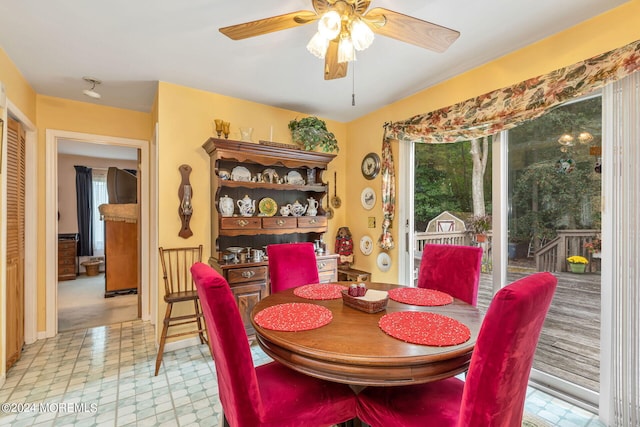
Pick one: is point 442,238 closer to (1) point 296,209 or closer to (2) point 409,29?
(1) point 296,209

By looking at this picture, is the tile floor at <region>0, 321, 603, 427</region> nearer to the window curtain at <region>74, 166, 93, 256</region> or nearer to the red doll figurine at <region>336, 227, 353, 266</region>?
the red doll figurine at <region>336, 227, 353, 266</region>

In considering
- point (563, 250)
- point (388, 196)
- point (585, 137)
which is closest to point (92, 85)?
point (388, 196)

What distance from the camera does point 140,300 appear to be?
12.3 feet

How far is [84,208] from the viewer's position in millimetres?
6199

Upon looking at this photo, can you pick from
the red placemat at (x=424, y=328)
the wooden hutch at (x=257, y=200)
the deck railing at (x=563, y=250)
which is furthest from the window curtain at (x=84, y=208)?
the deck railing at (x=563, y=250)

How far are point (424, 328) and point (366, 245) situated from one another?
2378mm

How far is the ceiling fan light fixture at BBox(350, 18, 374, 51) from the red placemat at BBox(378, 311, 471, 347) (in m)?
1.43

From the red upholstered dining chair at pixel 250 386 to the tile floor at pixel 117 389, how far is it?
0.89m

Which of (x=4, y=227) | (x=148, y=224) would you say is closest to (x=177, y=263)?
(x=148, y=224)

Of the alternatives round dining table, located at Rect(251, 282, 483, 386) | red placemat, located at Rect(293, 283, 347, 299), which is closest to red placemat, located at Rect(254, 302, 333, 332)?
round dining table, located at Rect(251, 282, 483, 386)

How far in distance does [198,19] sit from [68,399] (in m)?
2.80

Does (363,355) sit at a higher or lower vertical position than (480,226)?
lower

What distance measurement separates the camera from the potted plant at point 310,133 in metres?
3.36

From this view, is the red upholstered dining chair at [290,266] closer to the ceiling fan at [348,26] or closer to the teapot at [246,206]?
the teapot at [246,206]
